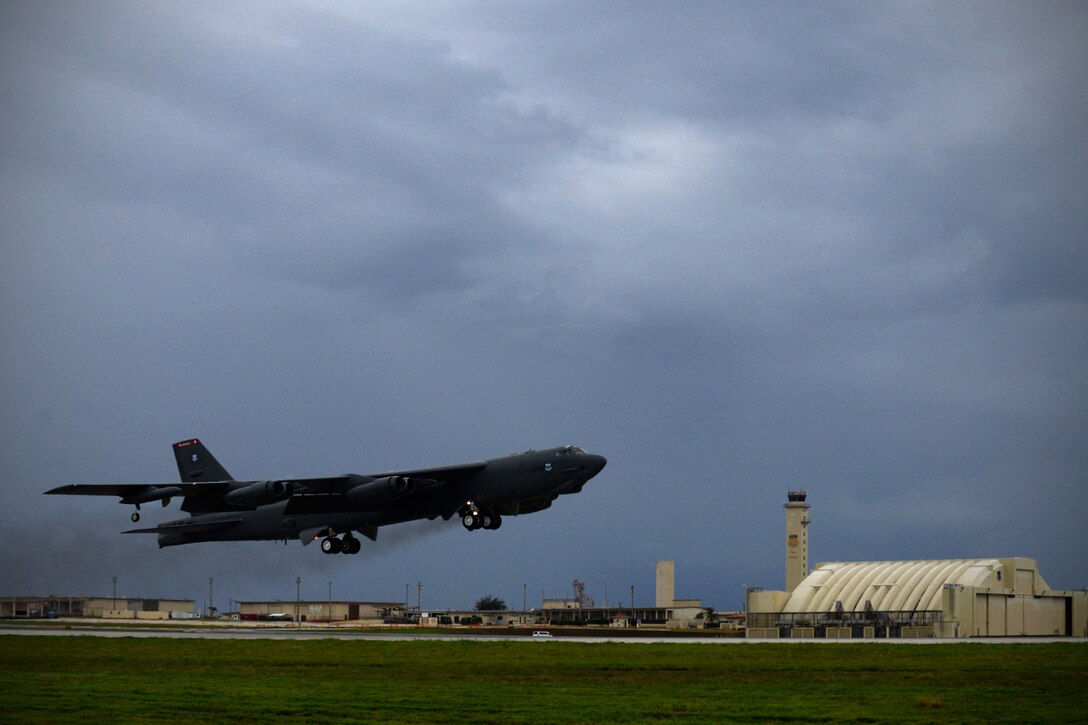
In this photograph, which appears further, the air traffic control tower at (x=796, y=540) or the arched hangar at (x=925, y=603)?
the air traffic control tower at (x=796, y=540)

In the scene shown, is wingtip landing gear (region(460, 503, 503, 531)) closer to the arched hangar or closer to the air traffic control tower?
the arched hangar

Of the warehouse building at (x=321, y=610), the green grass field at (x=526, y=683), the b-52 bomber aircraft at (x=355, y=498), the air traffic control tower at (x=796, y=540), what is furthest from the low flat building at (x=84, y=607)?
the green grass field at (x=526, y=683)

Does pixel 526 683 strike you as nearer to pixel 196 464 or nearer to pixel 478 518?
pixel 478 518

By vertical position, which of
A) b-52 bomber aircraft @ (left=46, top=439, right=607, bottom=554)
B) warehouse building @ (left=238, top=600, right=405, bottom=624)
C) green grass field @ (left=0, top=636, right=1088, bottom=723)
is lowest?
warehouse building @ (left=238, top=600, right=405, bottom=624)

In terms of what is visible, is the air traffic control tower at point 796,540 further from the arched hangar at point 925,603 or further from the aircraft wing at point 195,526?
the aircraft wing at point 195,526

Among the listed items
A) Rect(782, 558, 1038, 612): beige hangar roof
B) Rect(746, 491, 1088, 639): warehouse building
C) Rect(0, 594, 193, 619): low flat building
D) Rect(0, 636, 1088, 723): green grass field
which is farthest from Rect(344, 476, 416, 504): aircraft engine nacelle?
Rect(0, 594, 193, 619): low flat building

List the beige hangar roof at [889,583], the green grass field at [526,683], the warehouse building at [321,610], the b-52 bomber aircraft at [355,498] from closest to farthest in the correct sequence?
the green grass field at [526,683] → the b-52 bomber aircraft at [355,498] → the beige hangar roof at [889,583] → the warehouse building at [321,610]

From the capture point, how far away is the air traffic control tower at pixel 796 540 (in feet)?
485

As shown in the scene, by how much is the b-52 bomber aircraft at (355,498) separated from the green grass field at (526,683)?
7.00 meters

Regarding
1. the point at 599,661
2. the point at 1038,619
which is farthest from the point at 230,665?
the point at 1038,619

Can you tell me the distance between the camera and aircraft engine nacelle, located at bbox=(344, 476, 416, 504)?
179 feet

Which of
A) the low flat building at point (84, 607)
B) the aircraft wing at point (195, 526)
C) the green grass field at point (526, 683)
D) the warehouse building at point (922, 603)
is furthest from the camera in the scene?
the low flat building at point (84, 607)

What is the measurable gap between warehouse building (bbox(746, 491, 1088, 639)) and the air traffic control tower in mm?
26065

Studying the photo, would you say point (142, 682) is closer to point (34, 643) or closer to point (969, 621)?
point (34, 643)
